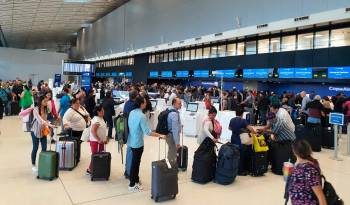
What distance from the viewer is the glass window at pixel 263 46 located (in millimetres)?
17134

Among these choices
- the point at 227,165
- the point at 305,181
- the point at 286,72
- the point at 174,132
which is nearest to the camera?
the point at 305,181

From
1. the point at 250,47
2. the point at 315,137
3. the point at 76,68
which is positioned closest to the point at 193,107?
the point at 315,137

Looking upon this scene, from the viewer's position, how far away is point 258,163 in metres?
6.15

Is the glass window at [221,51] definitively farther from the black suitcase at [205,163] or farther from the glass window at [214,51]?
the black suitcase at [205,163]

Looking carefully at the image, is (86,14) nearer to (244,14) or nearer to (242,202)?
(244,14)

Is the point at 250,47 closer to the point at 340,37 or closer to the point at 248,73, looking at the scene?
the point at 248,73

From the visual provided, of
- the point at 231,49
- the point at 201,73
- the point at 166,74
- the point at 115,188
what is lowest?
the point at 115,188

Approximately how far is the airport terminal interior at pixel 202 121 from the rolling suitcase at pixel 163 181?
2cm

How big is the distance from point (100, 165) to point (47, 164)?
926 mm

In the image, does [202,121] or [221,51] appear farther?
[221,51]

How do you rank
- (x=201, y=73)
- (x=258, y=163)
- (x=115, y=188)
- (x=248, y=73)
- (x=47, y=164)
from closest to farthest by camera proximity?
(x=115, y=188), (x=47, y=164), (x=258, y=163), (x=248, y=73), (x=201, y=73)

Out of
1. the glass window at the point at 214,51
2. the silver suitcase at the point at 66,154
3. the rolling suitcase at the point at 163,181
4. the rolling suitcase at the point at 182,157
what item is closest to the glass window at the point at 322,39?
the glass window at the point at 214,51

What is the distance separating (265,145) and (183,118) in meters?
4.79

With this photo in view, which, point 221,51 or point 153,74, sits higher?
point 221,51
